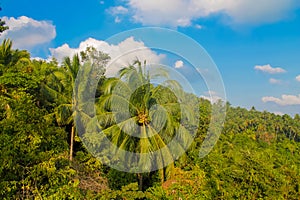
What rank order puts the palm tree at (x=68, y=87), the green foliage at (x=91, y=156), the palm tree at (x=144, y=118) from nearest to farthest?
the green foliage at (x=91, y=156), the palm tree at (x=144, y=118), the palm tree at (x=68, y=87)

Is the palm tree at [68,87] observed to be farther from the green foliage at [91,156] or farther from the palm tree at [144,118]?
the palm tree at [144,118]

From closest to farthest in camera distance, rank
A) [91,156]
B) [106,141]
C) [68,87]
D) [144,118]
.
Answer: [144,118] → [106,141] → [91,156] → [68,87]

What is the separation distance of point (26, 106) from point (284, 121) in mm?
58185

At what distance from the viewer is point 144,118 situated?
37.2ft

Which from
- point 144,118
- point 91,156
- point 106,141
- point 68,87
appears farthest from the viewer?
point 68,87

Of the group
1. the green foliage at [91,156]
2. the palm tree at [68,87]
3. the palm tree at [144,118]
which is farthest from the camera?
the palm tree at [68,87]

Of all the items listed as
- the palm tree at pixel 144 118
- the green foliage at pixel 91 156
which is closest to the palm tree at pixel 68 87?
the green foliage at pixel 91 156

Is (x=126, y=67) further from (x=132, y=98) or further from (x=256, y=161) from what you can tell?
(x=256, y=161)

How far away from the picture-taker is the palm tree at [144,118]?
11.3 meters

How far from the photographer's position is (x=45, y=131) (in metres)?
6.85

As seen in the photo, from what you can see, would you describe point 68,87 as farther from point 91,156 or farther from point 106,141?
point 106,141

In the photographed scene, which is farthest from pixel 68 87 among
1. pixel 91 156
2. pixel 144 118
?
pixel 144 118

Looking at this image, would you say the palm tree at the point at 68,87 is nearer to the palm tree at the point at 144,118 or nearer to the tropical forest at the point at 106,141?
the tropical forest at the point at 106,141

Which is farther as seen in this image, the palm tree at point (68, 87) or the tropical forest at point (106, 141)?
the palm tree at point (68, 87)
